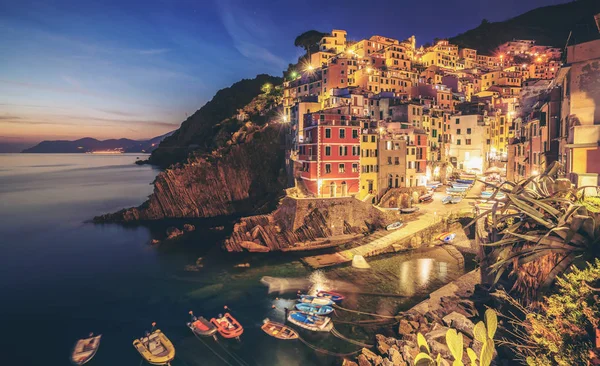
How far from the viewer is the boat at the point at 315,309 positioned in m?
26.1

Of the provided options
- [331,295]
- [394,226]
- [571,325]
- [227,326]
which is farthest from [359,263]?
[571,325]

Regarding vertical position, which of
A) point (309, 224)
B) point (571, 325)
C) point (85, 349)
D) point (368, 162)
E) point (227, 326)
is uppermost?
point (368, 162)

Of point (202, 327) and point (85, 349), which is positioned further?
point (202, 327)

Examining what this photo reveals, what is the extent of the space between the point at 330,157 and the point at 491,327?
130ft

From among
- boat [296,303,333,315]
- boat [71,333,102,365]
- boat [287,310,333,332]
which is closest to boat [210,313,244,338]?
boat [287,310,333,332]

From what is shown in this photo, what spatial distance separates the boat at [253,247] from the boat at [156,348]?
1804 cm

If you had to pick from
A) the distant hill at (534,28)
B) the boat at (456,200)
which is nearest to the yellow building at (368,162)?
the boat at (456,200)

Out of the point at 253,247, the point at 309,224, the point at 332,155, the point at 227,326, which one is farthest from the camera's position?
the point at 332,155

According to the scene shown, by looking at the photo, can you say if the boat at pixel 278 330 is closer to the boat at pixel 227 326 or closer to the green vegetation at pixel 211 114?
the boat at pixel 227 326

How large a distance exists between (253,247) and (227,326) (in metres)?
17.4

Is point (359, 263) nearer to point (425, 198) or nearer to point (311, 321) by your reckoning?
point (311, 321)

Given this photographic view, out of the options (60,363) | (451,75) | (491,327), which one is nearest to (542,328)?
(491,327)

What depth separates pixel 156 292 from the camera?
32531 mm

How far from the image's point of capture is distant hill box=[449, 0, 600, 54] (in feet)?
481
